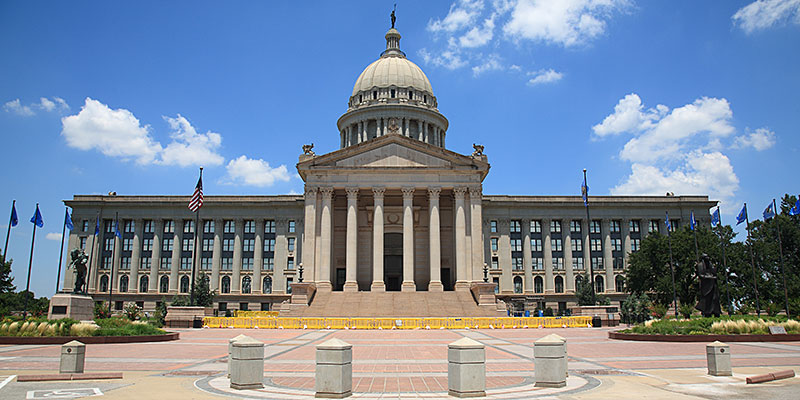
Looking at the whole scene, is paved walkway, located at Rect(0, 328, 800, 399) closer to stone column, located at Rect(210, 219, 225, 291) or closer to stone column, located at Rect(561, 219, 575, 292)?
stone column, located at Rect(561, 219, 575, 292)

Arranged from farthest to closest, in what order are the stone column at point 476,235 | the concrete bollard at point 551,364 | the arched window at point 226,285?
the arched window at point 226,285 < the stone column at point 476,235 < the concrete bollard at point 551,364

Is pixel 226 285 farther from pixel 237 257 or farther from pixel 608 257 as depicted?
pixel 608 257

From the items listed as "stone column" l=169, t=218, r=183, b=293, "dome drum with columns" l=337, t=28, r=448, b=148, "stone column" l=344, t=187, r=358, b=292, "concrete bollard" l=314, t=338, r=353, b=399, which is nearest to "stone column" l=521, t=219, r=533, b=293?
"dome drum with columns" l=337, t=28, r=448, b=148

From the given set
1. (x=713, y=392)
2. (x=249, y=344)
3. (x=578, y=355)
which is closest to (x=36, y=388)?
(x=249, y=344)

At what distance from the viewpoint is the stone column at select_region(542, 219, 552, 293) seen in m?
84.4

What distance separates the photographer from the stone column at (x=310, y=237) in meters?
62.2

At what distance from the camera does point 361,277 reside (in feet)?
227

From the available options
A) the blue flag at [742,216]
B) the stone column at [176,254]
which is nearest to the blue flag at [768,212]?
the blue flag at [742,216]

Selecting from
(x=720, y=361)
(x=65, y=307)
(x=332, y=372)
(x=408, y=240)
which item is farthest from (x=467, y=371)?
(x=408, y=240)

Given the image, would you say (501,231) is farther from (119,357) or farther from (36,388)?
(36,388)

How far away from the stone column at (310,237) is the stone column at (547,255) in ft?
123

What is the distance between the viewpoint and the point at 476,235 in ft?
209

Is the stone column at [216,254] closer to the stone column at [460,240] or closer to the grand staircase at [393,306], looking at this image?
the grand staircase at [393,306]

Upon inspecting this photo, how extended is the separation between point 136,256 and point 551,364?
8170 centimetres
